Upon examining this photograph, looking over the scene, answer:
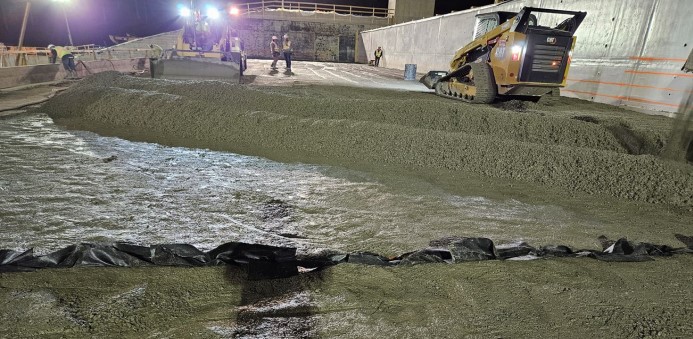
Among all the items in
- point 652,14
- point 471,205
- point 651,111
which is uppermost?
point 652,14

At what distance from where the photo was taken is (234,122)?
671 centimetres

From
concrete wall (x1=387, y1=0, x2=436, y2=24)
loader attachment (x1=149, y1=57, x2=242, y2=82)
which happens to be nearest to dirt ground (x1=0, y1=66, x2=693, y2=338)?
loader attachment (x1=149, y1=57, x2=242, y2=82)

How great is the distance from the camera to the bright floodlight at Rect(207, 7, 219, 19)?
13.7 meters

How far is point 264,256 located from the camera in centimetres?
263

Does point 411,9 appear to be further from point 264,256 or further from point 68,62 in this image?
point 264,256

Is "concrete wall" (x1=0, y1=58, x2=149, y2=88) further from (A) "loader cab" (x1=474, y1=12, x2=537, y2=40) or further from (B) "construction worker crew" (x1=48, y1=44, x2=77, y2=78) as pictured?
(A) "loader cab" (x1=474, y1=12, x2=537, y2=40)

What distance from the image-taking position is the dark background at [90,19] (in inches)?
1104

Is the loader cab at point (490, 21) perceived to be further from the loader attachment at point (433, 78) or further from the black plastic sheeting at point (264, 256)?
the black plastic sheeting at point (264, 256)

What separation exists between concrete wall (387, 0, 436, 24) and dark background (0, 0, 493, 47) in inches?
160

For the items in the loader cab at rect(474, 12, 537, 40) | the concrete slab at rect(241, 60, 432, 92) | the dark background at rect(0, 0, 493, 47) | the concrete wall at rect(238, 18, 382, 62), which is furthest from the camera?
the concrete wall at rect(238, 18, 382, 62)

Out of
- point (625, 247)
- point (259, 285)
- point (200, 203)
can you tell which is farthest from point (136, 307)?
point (625, 247)

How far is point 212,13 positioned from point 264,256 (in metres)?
13.8

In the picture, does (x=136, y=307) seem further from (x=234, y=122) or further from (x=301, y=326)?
(x=234, y=122)

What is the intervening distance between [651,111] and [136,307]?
11.4m
